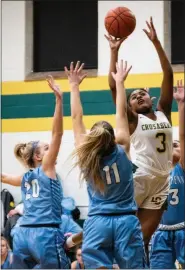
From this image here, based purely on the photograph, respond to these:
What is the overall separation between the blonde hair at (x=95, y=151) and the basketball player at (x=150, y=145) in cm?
90

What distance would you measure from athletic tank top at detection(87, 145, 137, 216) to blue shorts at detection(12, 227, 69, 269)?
1.02 m

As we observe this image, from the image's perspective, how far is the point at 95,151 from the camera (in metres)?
6.11

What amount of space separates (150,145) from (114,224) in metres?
1.10

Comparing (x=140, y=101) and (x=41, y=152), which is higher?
(x=140, y=101)

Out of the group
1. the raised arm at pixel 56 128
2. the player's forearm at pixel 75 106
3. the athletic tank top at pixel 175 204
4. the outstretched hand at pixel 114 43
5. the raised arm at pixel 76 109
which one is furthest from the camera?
the athletic tank top at pixel 175 204

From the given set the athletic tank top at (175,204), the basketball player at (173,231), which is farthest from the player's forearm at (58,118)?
the athletic tank top at (175,204)

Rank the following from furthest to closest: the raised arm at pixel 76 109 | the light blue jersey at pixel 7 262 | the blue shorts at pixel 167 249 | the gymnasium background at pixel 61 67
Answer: the gymnasium background at pixel 61 67 → the light blue jersey at pixel 7 262 → the blue shorts at pixel 167 249 → the raised arm at pixel 76 109

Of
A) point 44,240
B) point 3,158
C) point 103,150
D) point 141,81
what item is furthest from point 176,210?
point 3,158

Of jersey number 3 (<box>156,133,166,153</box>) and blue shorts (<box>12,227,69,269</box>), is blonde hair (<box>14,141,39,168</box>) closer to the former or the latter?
blue shorts (<box>12,227,69,269</box>)

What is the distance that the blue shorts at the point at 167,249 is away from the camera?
768 centimetres

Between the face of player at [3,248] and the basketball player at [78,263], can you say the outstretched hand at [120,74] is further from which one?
the basketball player at [78,263]

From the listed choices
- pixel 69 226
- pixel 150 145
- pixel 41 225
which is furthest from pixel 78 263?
pixel 150 145

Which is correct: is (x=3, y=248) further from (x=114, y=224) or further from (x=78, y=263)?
(x=114, y=224)

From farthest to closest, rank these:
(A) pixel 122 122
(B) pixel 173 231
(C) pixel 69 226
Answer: (C) pixel 69 226, (B) pixel 173 231, (A) pixel 122 122
